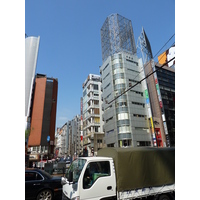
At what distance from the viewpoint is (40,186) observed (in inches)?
293

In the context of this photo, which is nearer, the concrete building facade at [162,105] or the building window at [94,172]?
the building window at [94,172]

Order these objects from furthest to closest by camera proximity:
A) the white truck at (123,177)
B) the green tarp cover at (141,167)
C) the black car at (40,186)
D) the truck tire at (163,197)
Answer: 1. the black car at (40,186)
2. the truck tire at (163,197)
3. the green tarp cover at (141,167)
4. the white truck at (123,177)

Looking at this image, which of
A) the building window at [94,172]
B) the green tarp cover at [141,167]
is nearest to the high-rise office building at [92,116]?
the green tarp cover at [141,167]

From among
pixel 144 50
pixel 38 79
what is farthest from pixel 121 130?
pixel 38 79

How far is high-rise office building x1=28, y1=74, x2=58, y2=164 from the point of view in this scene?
53281 millimetres

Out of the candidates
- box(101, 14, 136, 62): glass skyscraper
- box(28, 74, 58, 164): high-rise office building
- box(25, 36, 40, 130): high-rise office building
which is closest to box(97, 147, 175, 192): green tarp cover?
box(101, 14, 136, 62): glass skyscraper

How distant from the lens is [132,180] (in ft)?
17.5

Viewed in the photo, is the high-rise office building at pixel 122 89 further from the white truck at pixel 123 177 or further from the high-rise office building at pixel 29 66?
the white truck at pixel 123 177

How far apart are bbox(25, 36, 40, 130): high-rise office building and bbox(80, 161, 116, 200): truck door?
51.4 meters

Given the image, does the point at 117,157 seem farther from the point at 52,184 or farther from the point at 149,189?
the point at 52,184

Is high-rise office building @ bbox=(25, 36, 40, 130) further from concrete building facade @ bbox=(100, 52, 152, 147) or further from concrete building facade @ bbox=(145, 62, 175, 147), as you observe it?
concrete building facade @ bbox=(145, 62, 175, 147)

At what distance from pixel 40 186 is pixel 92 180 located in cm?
371

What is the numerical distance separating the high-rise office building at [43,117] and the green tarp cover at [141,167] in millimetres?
49412

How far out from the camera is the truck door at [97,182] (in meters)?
5.04
